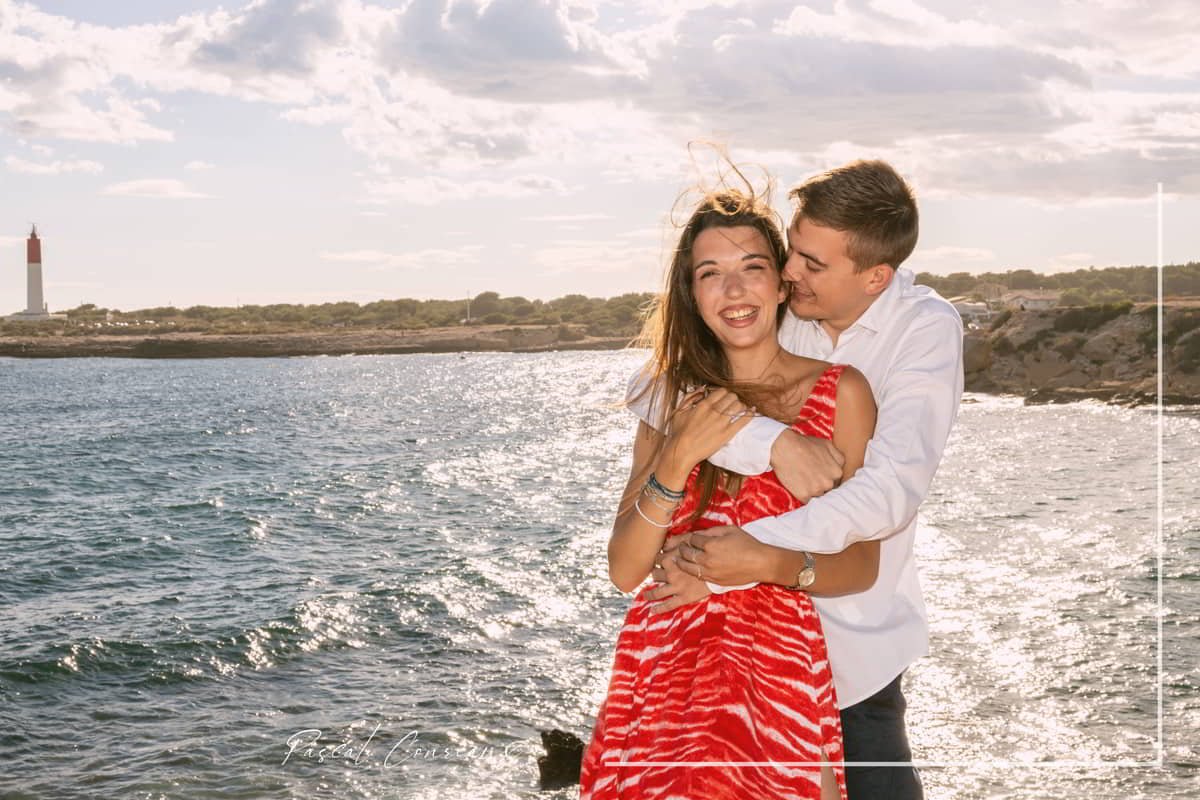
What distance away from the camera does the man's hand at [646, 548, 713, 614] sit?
2943mm

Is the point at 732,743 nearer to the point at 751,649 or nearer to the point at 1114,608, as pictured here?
the point at 751,649

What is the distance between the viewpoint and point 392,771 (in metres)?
12.0

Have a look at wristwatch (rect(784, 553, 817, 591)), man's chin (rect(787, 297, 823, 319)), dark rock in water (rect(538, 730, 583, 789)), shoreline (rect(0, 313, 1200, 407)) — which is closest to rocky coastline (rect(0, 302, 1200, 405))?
dark rock in water (rect(538, 730, 583, 789))

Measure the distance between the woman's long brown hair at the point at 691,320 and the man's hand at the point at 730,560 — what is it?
507 mm

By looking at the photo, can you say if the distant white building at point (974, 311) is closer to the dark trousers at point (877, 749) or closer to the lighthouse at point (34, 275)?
the dark trousers at point (877, 749)

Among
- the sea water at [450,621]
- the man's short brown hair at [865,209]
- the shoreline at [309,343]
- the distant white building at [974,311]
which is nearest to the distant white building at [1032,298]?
the distant white building at [974,311]

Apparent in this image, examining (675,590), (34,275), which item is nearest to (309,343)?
(34,275)

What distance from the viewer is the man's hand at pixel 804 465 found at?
3.03 metres

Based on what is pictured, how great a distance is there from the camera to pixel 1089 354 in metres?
59.8

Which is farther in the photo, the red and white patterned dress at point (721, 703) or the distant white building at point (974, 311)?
the distant white building at point (974, 311)

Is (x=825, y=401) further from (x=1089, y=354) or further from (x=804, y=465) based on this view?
(x=1089, y=354)

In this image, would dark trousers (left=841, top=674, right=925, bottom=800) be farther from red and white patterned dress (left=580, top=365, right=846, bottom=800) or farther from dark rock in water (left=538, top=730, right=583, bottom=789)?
dark rock in water (left=538, top=730, right=583, bottom=789)

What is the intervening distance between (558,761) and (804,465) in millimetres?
9086

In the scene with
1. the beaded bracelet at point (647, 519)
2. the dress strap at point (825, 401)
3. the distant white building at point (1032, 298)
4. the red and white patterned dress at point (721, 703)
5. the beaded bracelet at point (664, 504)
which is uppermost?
the distant white building at point (1032, 298)
